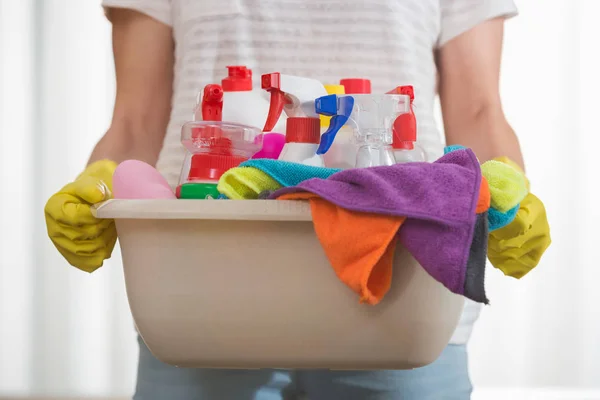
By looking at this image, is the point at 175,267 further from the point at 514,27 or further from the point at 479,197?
Result: the point at 514,27

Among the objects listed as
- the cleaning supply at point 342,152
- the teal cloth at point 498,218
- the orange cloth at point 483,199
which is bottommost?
the teal cloth at point 498,218

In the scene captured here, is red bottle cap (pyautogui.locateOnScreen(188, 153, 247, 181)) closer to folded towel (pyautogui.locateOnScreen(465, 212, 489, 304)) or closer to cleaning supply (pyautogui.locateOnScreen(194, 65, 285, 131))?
cleaning supply (pyautogui.locateOnScreen(194, 65, 285, 131))

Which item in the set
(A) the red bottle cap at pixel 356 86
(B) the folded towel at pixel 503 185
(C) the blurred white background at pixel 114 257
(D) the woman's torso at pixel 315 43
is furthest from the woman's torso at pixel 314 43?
(C) the blurred white background at pixel 114 257

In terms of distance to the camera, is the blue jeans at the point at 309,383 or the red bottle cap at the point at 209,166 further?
the blue jeans at the point at 309,383

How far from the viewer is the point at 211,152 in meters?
0.52

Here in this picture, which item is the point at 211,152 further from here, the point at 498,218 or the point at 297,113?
the point at 498,218

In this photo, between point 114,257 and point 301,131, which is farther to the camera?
point 114,257

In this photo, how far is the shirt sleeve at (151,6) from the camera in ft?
2.51

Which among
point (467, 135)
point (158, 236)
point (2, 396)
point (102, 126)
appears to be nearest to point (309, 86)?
point (158, 236)

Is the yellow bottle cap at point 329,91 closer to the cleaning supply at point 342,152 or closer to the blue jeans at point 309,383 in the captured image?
the cleaning supply at point 342,152

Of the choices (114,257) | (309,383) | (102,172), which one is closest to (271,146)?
(102,172)

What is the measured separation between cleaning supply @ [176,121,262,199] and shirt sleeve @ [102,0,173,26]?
0.29m

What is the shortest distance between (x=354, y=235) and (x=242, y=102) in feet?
0.70

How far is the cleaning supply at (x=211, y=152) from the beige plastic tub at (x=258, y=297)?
5 cm
